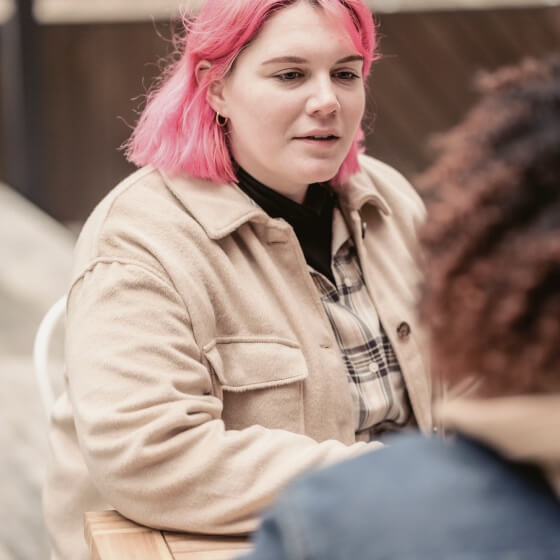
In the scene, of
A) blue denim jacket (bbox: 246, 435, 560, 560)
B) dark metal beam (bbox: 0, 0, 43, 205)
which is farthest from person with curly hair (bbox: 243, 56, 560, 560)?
dark metal beam (bbox: 0, 0, 43, 205)

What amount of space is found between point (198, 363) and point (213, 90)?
1.74ft

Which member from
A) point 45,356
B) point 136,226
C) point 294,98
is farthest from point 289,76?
point 45,356

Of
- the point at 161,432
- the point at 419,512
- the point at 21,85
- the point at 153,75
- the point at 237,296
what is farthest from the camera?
the point at 153,75

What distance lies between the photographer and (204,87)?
6.55 ft

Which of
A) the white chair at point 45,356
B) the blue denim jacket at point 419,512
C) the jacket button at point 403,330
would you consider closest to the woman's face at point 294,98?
the jacket button at point 403,330

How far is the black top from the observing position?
198 centimetres

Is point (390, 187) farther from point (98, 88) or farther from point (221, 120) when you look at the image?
point (98, 88)

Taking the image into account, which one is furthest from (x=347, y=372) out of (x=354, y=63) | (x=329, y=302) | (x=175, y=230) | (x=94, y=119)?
(x=94, y=119)

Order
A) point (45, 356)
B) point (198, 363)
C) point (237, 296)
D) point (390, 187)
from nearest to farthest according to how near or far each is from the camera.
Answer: point (198, 363)
point (237, 296)
point (45, 356)
point (390, 187)

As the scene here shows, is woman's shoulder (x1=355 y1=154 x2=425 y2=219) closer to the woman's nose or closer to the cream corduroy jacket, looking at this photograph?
the cream corduroy jacket

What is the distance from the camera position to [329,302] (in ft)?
6.46

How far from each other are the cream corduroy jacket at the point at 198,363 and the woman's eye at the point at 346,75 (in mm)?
222

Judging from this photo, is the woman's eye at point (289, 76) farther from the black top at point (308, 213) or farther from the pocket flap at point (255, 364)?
the pocket flap at point (255, 364)

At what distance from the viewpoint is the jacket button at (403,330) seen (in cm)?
201
